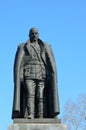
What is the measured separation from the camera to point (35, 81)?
1294 cm

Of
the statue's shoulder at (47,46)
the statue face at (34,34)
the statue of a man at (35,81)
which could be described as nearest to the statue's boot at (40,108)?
the statue of a man at (35,81)

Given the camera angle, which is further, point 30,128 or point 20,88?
point 20,88

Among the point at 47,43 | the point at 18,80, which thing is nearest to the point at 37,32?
the point at 47,43

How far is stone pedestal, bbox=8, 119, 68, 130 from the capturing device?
11984mm

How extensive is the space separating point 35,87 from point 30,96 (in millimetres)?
416

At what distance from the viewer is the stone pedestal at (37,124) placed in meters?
12.0

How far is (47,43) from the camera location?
13.5 meters

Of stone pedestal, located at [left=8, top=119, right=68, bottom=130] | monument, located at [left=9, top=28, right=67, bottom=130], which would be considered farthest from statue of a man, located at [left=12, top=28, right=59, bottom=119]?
stone pedestal, located at [left=8, top=119, right=68, bottom=130]

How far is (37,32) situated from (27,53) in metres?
0.81

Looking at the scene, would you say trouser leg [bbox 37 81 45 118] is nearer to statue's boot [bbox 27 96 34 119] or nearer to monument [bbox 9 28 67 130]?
monument [bbox 9 28 67 130]

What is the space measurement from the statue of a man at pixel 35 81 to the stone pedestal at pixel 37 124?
0.89 feet

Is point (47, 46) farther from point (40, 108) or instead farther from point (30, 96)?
point (40, 108)

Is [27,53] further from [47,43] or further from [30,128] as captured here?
[30,128]

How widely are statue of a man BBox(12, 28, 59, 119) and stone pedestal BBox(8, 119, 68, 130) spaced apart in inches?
10.6
